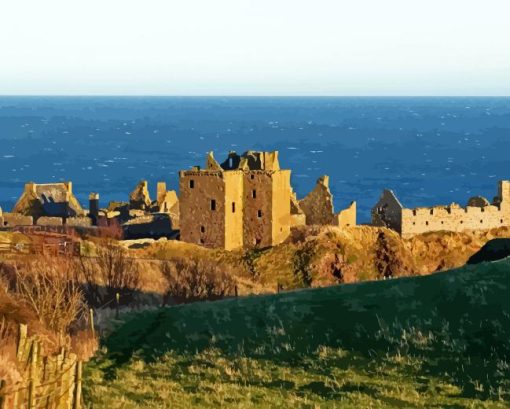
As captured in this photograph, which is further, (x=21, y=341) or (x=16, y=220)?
(x=16, y=220)

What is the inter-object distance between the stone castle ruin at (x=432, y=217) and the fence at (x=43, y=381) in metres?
54.4

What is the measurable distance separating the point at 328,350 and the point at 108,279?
21423 mm

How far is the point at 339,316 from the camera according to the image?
1289 inches

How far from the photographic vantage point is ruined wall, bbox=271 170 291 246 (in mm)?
71750

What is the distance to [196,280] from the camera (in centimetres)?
5334

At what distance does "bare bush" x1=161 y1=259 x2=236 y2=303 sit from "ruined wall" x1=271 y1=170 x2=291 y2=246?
10560 millimetres

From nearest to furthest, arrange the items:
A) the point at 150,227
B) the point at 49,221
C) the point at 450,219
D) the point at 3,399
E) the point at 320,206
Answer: the point at 3,399
the point at 450,219
the point at 320,206
the point at 150,227
the point at 49,221

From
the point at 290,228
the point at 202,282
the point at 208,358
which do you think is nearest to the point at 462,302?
the point at 208,358

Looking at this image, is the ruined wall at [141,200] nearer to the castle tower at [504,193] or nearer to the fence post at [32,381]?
the castle tower at [504,193]

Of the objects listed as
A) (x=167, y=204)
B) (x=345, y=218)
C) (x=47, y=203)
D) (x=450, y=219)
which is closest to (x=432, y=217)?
(x=450, y=219)

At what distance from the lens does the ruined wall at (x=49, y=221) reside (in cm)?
8238

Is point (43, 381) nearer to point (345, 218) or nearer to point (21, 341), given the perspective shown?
point (21, 341)

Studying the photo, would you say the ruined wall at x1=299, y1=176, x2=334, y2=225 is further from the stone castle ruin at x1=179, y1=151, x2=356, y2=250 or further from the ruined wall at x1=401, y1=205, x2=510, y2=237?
the stone castle ruin at x1=179, y1=151, x2=356, y2=250

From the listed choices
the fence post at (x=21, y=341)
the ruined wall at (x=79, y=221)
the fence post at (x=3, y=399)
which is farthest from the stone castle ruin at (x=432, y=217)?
the fence post at (x=3, y=399)
